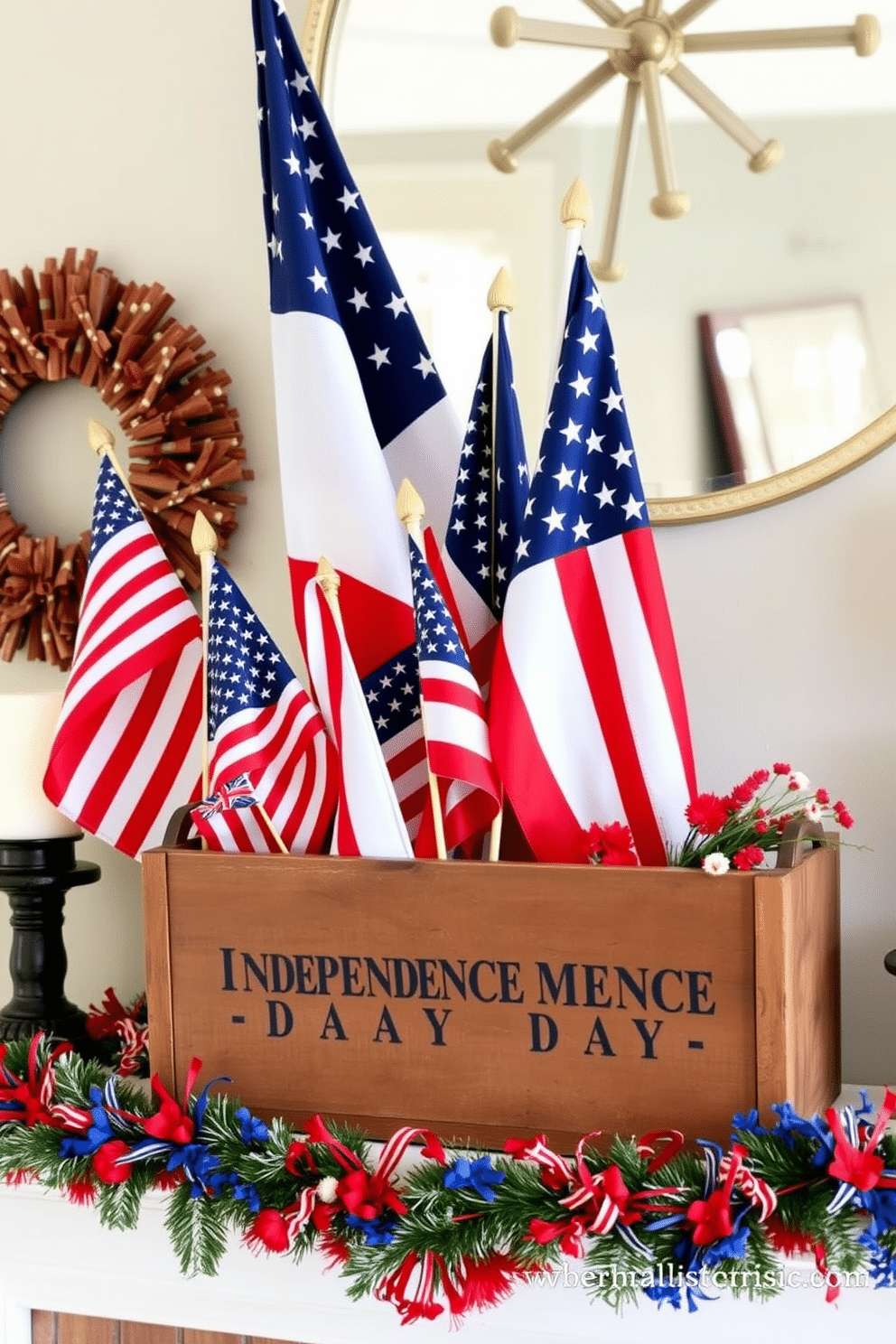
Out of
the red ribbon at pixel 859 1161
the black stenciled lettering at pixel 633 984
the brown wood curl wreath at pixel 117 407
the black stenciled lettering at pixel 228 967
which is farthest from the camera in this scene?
the brown wood curl wreath at pixel 117 407

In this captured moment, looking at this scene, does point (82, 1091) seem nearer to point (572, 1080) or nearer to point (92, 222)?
point (572, 1080)

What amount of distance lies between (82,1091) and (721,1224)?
0.53m

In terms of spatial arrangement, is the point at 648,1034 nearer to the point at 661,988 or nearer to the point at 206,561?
the point at 661,988

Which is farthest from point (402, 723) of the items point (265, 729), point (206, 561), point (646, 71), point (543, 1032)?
point (646, 71)

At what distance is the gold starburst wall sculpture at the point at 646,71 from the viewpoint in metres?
1.23

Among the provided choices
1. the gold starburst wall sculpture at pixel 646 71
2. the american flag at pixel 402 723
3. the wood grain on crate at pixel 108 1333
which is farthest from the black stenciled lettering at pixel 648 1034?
the gold starburst wall sculpture at pixel 646 71

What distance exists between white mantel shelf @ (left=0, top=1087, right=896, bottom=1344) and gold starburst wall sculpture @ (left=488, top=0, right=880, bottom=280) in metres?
0.89

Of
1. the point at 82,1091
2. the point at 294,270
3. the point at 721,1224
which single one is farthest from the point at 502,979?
the point at 294,270

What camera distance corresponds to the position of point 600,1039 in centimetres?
93

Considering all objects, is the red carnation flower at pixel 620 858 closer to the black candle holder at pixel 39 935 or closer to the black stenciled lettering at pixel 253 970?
the black stenciled lettering at pixel 253 970

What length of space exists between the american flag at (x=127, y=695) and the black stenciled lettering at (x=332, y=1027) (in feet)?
1.24

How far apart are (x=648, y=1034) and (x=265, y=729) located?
16.9 inches

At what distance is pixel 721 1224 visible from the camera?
82 centimetres

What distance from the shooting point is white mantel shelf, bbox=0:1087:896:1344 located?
0.89 meters
